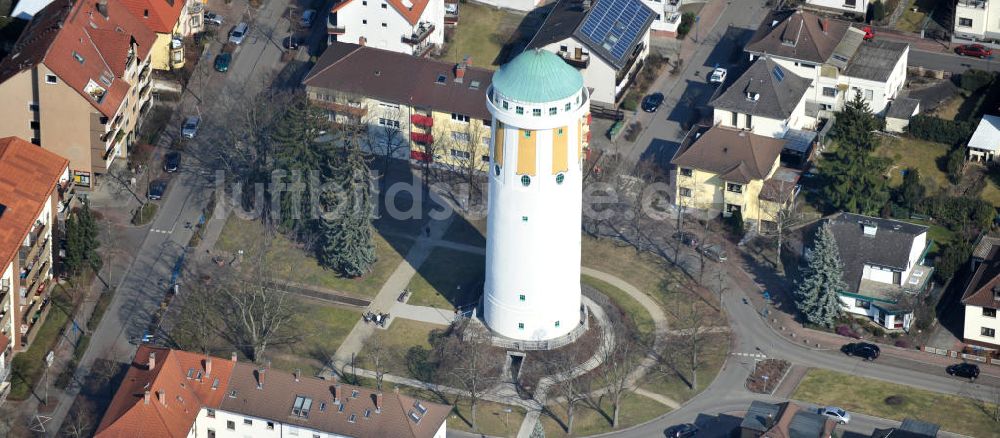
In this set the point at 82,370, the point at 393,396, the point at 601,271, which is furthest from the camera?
the point at 601,271

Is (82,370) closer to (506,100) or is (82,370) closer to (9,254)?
(9,254)

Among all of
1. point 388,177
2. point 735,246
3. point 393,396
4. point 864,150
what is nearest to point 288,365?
point 393,396

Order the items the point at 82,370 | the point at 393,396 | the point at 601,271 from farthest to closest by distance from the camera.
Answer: the point at 601,271 → the point at 82,370 → the point at 393,396

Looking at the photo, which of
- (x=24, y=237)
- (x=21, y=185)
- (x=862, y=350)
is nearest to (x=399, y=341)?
(x=24, y=237)

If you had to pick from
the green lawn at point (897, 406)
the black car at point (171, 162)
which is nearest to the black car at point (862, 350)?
the green lawn at point (897, 406)

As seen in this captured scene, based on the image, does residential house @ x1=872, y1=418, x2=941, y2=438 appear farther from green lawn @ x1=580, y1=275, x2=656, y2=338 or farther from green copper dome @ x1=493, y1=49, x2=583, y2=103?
green copper dome @ x1=493, y1=49, x2=583, y2=103

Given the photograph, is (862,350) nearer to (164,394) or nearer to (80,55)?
(164,394)
